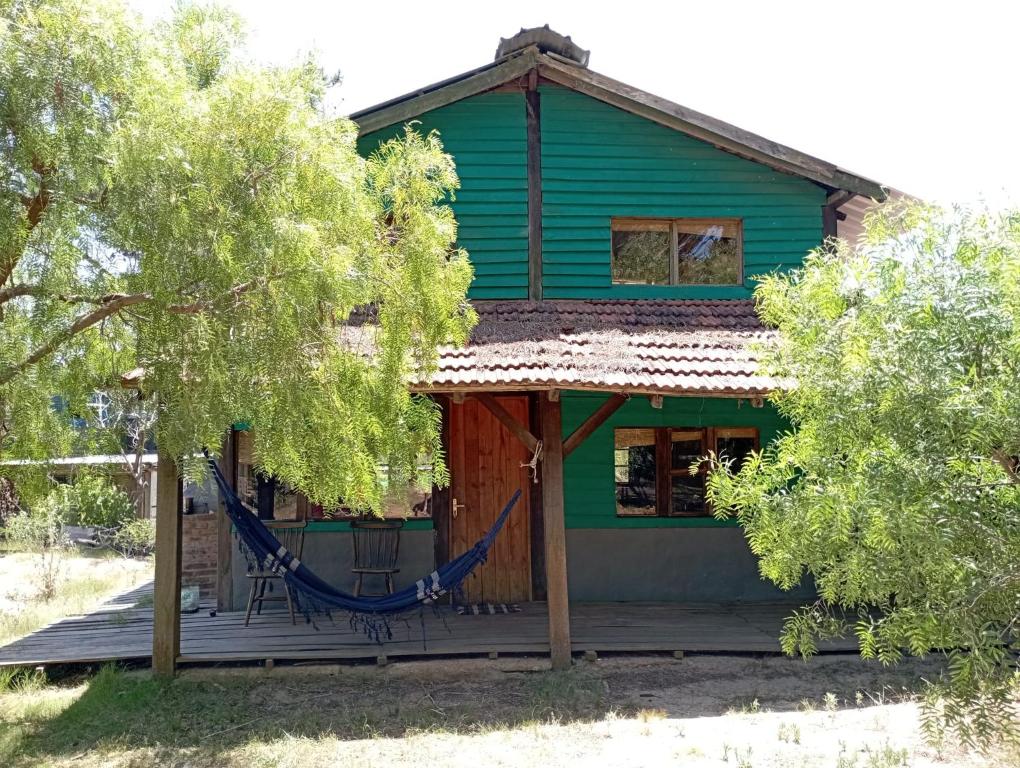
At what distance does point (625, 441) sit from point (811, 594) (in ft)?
7.63

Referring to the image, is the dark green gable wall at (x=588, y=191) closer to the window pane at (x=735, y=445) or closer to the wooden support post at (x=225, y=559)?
the window pane at (x=735, y=445)

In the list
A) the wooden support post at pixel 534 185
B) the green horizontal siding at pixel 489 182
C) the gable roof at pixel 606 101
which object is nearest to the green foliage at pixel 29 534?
the green horizontal siding at pixel 489 182

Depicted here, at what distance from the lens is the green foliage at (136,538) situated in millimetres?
14555

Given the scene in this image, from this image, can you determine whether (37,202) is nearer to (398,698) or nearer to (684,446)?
(398,698)

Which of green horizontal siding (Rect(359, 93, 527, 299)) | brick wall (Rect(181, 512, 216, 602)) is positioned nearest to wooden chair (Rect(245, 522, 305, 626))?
brick wall (Rect(181, 512, 216, 602))

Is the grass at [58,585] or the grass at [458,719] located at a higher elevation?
the grass at [58,585]

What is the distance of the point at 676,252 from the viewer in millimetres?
8602

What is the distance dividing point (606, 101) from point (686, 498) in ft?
12.9

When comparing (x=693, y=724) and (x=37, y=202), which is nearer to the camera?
(x=37, y=202)

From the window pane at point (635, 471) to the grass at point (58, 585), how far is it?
5.48 metres

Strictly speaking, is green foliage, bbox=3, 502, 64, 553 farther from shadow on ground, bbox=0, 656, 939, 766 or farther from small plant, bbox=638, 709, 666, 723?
small plant, bbox=638, 709, 666, 723

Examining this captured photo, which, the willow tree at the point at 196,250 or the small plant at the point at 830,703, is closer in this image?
the willow tree at the point at 196,250

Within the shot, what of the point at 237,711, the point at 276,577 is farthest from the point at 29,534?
the point at 237,711

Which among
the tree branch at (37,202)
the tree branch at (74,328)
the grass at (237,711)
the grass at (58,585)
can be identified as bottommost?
the grass at (237,711)
